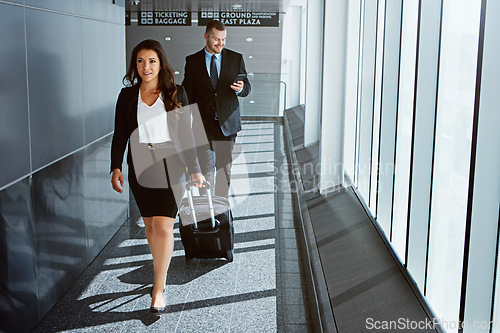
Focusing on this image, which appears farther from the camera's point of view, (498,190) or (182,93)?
(182,93)

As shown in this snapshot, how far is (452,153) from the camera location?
10.9 feet

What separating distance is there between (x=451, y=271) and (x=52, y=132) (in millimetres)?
3056

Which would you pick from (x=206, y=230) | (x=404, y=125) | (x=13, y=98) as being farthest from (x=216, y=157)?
(x=13, y=98)

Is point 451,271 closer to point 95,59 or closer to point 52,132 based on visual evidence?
point 52,132

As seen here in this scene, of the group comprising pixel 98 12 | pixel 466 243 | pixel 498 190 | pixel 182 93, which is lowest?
pixel 466 243

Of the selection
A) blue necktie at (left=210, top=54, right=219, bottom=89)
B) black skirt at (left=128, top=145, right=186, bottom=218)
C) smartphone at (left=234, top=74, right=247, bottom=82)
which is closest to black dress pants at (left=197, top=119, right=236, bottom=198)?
blue necktie at (left=210, top=54, right=219, bottom=89)

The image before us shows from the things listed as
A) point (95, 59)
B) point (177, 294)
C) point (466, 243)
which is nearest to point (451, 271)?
point (466, 243)

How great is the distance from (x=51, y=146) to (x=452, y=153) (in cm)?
293

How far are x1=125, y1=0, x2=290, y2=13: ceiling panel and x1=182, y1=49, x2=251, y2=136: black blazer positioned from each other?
8.93 metres

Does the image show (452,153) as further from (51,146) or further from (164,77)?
(51,146)

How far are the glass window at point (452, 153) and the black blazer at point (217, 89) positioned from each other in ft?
9.91

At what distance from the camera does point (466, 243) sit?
284 centimetres

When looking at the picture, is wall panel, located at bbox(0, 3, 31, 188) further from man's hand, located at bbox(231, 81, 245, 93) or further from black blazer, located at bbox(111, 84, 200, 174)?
man's hand, located at bbox(231, 81, 245, 93)

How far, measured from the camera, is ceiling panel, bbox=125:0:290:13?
15.1 meters
